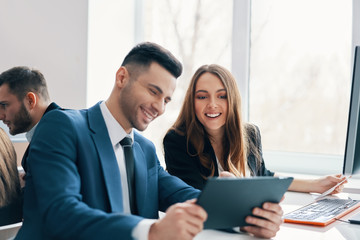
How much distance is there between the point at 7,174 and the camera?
1.49 metres

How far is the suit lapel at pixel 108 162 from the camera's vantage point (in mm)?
1306

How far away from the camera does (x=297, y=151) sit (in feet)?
10.3

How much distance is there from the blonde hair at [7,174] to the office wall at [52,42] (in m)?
1.17

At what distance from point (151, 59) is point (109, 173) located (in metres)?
0.47

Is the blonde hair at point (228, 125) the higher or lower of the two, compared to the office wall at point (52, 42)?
lower

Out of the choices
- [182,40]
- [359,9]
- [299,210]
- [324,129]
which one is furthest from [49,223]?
[182,40]

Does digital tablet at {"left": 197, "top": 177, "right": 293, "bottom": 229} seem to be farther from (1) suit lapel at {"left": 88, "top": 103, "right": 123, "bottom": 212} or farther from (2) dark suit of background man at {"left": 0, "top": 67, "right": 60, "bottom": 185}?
(2) dark suit of background man at {"left": 0, "top": 67, "right": 60, "bottom": 185}

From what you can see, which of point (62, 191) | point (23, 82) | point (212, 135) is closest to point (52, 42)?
point (23, 82)

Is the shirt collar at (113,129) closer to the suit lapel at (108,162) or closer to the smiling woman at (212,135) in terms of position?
the suit lapel at (108,162)

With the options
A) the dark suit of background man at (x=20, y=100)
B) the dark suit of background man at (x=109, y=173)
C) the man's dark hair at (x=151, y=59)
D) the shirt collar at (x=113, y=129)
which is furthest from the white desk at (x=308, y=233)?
the dark suit of background man at (x=20, y=100)

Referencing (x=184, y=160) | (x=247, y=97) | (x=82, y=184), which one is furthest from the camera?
(x=247, y=97)

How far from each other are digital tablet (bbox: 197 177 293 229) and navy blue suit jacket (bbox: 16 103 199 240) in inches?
8.0

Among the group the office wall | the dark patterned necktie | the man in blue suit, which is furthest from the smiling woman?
the office wall

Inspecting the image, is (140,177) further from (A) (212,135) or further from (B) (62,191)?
(A) (212,135)
